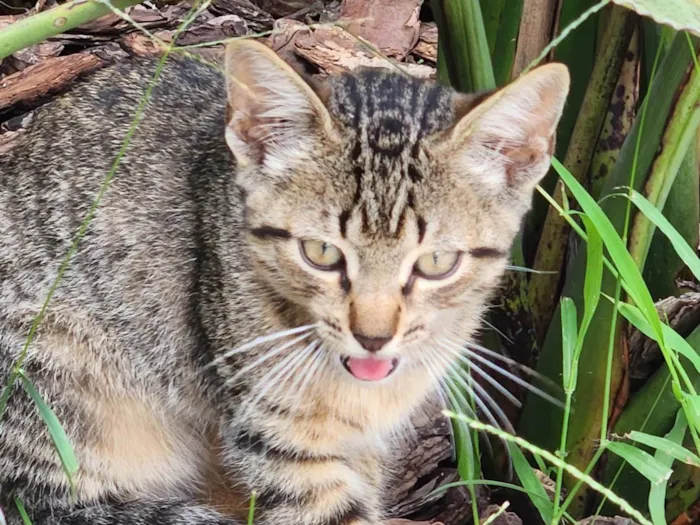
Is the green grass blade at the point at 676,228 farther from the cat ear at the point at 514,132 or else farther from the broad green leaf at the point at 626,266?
the cat ear at the point at 514,132

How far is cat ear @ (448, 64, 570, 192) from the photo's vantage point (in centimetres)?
133

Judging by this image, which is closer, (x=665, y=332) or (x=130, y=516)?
(x=665, y=332)

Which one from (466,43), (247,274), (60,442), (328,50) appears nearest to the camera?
(60,442)

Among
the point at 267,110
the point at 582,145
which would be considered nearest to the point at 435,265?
the point at 267,110

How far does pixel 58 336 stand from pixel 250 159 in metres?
0.54

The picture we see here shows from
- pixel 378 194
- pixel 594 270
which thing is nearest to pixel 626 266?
pixel 594 270

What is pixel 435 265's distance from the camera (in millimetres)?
1426

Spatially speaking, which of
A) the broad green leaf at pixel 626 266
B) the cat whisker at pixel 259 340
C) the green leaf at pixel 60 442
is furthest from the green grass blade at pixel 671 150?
the green leaf at pixel 60 442

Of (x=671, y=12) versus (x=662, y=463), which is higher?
Answer: (x=671, y=12)

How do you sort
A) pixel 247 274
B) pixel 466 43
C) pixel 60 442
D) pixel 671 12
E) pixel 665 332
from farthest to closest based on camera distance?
pixel 466 43, pixel 247 274, pixel 665 332, pixel 60 442, pixel 671 12

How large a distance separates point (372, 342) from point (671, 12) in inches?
24.4

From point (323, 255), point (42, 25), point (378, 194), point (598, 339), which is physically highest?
point (42, 25)

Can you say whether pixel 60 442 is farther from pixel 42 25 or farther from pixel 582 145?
pixel 582 145

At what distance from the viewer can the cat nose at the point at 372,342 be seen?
1.39m
